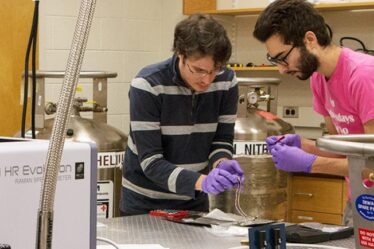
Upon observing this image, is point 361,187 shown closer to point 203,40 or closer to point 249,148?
point 203,40

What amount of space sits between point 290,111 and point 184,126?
206 cm

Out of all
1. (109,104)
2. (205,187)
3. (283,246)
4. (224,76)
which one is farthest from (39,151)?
(109,104)

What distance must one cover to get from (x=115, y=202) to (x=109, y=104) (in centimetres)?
123

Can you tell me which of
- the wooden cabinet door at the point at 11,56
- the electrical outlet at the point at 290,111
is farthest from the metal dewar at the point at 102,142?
the electrical outlet at the point at 290,111

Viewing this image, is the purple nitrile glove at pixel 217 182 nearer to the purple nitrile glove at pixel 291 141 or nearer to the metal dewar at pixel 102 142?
the purple nitrile glove at pixel 291 141

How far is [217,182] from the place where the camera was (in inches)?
77.4

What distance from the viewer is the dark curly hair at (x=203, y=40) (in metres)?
2.01

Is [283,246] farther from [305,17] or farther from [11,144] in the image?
[305,17]

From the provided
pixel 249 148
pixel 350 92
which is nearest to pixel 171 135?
pixel 350 92

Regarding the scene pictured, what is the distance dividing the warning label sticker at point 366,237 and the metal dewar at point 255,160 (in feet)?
7.82

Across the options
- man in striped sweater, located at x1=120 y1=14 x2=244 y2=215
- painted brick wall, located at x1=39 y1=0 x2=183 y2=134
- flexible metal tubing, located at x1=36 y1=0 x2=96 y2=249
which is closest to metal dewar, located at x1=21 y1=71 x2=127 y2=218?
man in striped sweater, located at x1=120 y1=14 x2=244 y2=215

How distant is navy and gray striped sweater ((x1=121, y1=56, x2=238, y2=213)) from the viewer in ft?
6.71

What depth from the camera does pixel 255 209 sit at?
10.4 feet

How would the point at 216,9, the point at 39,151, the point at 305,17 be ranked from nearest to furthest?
1. the point at 39,151
2. the point at 305,17
3. the point at 216,9
